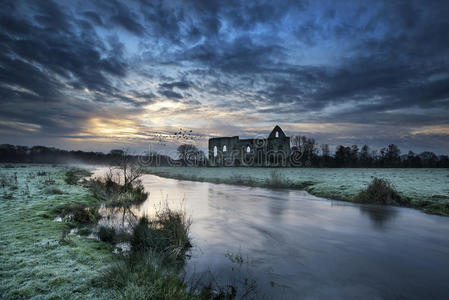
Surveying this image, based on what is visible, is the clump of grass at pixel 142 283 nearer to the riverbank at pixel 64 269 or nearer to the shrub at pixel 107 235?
the riverbank at pixel 64 269

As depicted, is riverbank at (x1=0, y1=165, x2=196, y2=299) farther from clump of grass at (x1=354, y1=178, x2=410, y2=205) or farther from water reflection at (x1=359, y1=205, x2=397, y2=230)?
clump of grass at (x1=354, y1=178, x2=410, y2=205)

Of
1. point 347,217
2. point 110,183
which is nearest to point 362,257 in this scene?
point 347,217

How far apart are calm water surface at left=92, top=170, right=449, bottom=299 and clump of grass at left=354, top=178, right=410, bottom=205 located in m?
1.71

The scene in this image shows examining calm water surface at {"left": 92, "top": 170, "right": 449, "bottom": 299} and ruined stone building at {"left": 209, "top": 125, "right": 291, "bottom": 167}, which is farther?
ruined stone building at {"left": 209, "top": 125, "right": 291, "bottom": 167}

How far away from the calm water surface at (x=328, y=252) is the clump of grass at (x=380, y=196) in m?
1.71

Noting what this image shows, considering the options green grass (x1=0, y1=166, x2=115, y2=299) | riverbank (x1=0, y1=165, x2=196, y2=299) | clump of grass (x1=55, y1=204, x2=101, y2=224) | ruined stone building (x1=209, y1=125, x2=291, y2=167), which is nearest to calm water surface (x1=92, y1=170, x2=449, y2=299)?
riverbank (x1=0, y1=165, x2=196, y2=299)

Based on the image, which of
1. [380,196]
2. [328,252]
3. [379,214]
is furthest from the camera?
[380,196]

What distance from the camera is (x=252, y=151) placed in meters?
59.9

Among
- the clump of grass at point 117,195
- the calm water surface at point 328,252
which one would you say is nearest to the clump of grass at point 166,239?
the calm water surface at point 328,252

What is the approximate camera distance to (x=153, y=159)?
332ft

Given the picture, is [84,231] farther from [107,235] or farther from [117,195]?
[117,195]

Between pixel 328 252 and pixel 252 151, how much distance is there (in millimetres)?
53409

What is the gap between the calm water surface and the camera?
4.82 metres

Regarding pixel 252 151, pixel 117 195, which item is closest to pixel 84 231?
pixel 117 195
